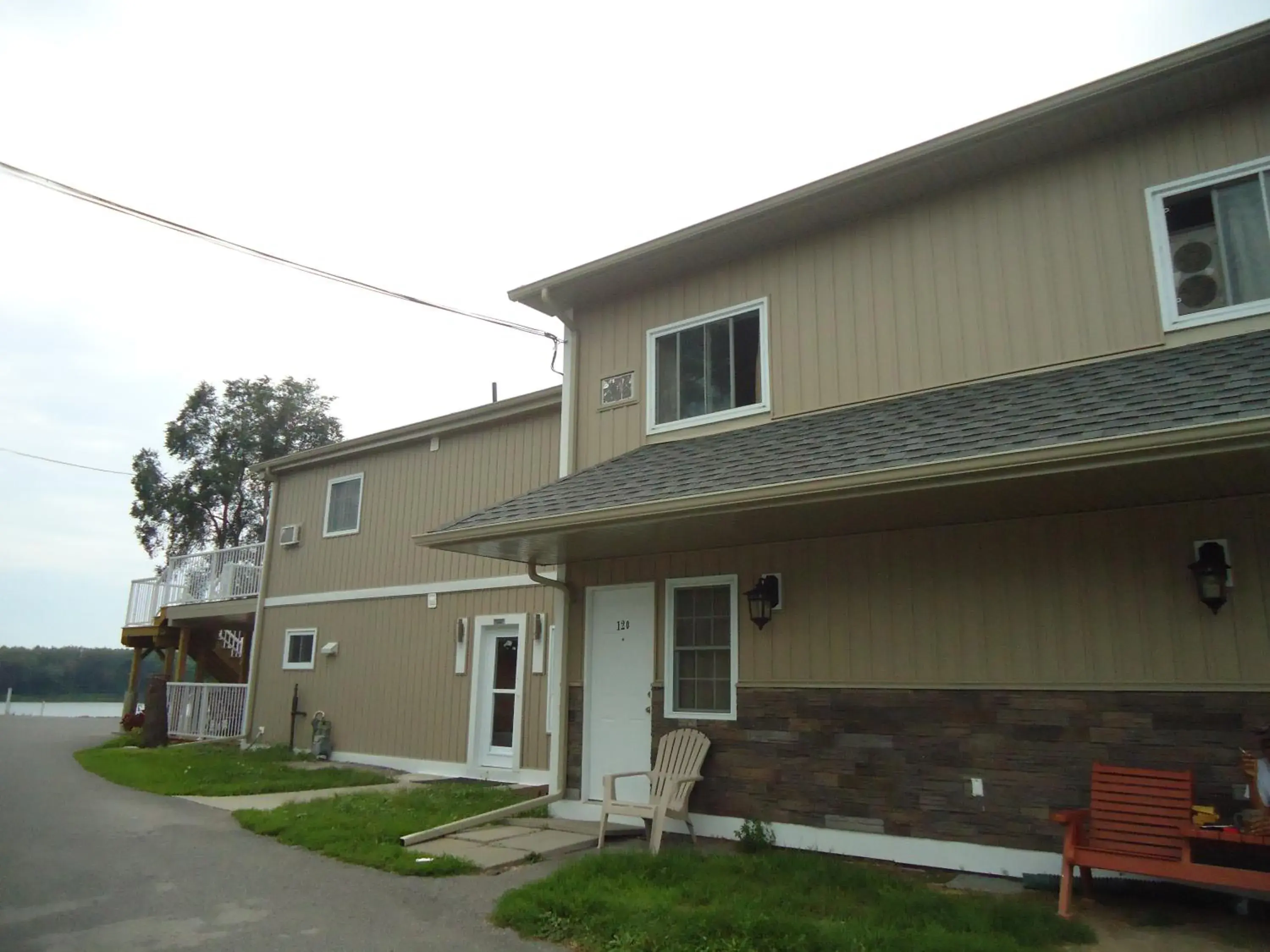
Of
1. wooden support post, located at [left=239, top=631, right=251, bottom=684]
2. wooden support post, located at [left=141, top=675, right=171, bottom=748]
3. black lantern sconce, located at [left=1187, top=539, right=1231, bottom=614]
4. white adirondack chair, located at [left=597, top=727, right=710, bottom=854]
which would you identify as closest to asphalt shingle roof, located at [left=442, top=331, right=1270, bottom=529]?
black lantern sconce, located at [left=1187, top=539, right=1231, bottom=614]

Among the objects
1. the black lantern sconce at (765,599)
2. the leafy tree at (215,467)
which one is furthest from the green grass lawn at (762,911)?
the leafy tree at (215,467)

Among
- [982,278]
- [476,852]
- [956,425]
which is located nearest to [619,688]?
[476,852]

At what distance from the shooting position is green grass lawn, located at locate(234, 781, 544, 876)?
675 centimetres

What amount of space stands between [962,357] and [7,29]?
839 centimetres

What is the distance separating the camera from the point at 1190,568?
5676 millimetres

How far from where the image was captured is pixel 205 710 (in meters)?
17.2

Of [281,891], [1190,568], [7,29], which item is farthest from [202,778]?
[1190,568]

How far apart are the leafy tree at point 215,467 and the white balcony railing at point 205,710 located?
528 inches

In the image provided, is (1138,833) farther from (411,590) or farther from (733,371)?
(411,590)

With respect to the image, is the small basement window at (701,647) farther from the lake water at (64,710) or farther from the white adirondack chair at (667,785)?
the lake water at (64,710)

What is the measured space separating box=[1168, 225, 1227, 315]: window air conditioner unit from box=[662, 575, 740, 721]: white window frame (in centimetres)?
409

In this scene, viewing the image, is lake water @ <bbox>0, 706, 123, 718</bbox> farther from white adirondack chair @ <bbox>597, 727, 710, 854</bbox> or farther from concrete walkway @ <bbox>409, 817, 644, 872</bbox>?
white adirondack chair @ <bbox>597, 727, 710, 854</bbox>

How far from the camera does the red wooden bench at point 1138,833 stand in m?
4.84

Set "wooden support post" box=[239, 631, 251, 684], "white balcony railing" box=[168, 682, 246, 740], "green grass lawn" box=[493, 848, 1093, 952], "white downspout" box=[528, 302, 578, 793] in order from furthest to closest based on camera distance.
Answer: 1. "wooden support post" box=[239, 631, 251, 684]
2. "white balcony railing" box=[168, 682, 246, 740]
3. "white downspout" box=[528, 302, 578, 793]
4. "green grass lawn" box=[493, 848, 1093, 952]
